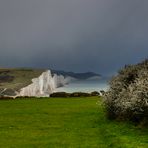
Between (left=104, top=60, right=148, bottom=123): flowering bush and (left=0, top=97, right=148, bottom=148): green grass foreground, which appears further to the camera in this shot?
(left=104, top=60, right=148, bottom=123): flowering bush

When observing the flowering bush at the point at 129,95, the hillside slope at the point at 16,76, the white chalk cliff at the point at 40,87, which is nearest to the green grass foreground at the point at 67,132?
the flowering bush at the point at 129,95

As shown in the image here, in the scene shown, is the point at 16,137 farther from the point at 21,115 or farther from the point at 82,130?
the point at 21,115

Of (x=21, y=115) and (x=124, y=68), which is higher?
(x=124, y=68)

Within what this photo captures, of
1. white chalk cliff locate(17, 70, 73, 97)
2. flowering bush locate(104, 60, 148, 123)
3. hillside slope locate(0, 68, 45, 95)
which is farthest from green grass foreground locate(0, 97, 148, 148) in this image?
hillside slope locate(0, 68, 45, 95)

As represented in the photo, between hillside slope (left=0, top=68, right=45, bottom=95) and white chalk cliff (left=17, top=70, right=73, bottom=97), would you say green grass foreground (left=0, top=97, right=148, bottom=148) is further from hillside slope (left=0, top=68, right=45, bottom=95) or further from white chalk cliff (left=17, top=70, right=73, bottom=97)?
hillside slope (left=0, top=68, right=45, bottom=95)

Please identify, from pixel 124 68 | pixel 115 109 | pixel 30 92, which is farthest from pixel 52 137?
pixel 30 92

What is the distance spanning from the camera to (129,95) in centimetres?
3341

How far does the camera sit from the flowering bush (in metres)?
31.6

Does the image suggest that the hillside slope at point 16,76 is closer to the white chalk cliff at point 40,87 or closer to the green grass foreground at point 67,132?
the white chalk cliff at point 40,87

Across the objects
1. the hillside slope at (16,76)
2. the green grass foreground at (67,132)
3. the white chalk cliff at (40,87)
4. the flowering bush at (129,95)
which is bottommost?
the green grass foreground at (67,132)

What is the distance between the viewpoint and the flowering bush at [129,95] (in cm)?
3164

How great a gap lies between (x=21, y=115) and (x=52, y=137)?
14.4m

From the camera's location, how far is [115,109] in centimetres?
3672

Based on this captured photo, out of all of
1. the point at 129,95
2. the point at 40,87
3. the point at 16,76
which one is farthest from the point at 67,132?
the point at 16,76
